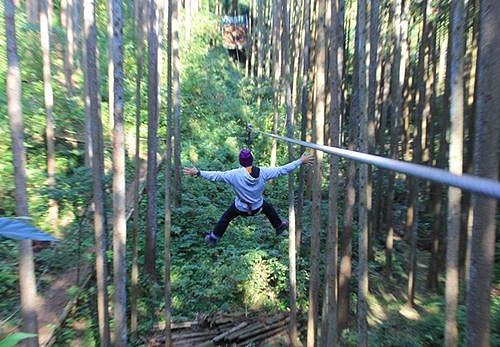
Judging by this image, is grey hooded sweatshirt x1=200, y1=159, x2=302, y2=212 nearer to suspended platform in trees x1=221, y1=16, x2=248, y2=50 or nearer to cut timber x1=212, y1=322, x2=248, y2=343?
cut timber x1=212, y1=322, x2=248, y2=343

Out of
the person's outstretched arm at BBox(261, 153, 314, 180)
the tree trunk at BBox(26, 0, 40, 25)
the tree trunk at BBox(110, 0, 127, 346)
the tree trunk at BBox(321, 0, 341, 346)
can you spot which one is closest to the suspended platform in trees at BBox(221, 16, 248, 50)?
the tree trunk at BBox(26, 0, 40, 25)

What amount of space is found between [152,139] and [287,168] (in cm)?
300

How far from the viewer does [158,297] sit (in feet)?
24.5

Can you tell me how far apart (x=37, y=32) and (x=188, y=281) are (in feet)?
31.3

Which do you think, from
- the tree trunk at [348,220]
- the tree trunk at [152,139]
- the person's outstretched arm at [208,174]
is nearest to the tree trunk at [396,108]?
the tree trunk at [348,220]

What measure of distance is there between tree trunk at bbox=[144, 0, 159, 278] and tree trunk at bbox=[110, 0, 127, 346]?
79.5 inches

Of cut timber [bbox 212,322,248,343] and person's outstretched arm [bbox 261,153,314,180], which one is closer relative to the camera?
person's outstretched arm [bbox 261,153,314,180]

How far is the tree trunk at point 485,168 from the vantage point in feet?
7.47

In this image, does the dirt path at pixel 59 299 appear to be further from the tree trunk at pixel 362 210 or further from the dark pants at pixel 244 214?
the tree trunk at pixel 362 210

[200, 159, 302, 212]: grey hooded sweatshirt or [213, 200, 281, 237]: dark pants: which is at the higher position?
[200, 159, 302, 212]: grey hooded sweatshirt

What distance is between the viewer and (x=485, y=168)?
7.56 feet

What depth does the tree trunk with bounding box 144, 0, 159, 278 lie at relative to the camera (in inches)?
263

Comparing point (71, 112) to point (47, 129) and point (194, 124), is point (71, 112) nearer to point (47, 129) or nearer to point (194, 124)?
point (47, 129)

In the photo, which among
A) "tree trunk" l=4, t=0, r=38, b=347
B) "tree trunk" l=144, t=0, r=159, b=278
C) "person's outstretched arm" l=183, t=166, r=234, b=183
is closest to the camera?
"tree trunk" l=4, t=0, r=38, b=347
